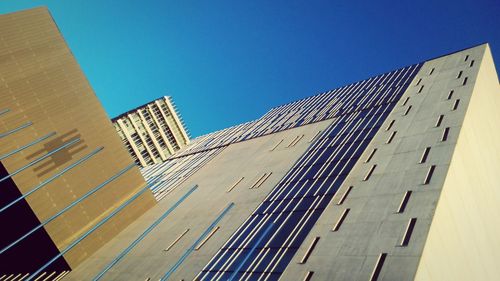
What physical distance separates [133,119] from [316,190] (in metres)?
75.8

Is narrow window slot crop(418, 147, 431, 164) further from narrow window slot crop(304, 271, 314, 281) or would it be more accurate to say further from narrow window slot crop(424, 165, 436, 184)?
narrow window slot crop(304, 271, 314, 281)

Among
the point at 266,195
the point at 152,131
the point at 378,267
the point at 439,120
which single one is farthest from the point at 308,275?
the point at 152,131

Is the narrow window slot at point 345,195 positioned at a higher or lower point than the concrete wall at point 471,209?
higher

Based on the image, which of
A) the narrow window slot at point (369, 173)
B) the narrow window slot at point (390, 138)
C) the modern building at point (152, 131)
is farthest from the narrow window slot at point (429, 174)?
the modern building at point (152, 131)

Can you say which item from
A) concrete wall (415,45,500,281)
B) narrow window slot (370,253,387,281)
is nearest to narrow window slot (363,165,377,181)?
concrete wall (415,45,500,281)

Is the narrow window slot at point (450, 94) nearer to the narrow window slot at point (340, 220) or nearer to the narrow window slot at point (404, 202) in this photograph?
the narrow window slot at point (404, 202)

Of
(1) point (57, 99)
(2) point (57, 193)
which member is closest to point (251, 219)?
(2) point (57, 193)

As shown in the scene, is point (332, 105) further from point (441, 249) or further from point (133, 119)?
point (133, 119)

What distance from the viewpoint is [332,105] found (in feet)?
206

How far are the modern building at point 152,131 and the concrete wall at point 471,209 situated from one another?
252 feet

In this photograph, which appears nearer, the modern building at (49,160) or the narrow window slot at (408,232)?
the narrow window slot at (408,232)

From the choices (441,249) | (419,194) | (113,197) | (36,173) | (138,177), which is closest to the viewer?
(441,249)

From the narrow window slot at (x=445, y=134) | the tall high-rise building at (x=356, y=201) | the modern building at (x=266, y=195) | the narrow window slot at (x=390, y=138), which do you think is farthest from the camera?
the narrow window slot at (x=390, y=138)

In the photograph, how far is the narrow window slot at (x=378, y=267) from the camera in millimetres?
19317
